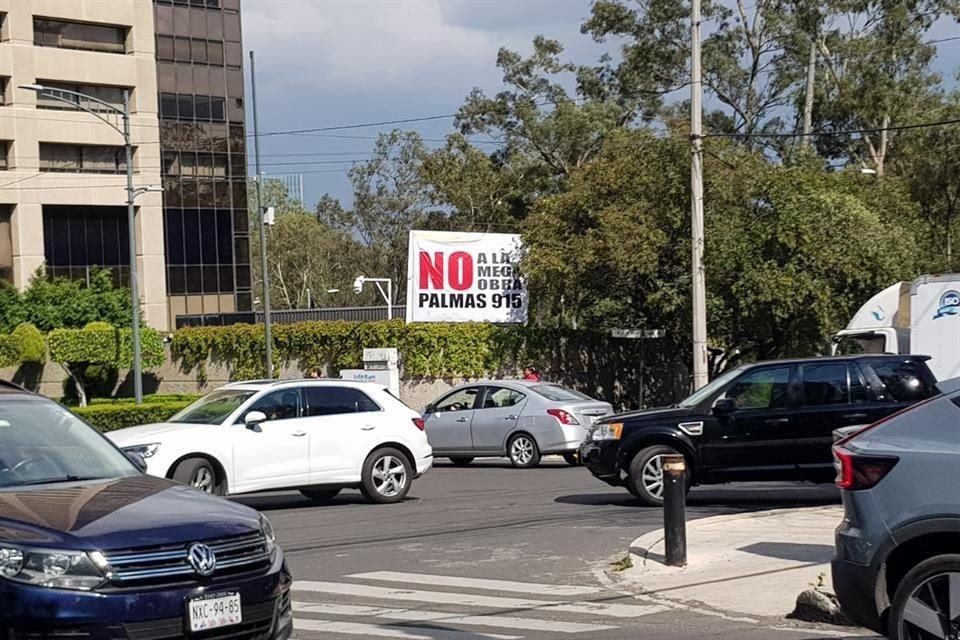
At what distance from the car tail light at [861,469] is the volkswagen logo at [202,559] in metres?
3.36

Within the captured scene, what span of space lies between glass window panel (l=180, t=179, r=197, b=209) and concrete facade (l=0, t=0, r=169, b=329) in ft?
5.40

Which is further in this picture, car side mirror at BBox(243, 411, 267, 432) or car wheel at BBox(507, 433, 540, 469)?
car wheel at BBox(507, 433, 540, 469)

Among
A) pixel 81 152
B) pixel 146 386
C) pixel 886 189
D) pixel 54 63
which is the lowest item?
pixel 146 386

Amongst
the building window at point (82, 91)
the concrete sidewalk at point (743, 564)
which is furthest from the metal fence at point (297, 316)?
the concrete sidewalk at point (743, 564)

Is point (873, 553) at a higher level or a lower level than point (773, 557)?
higher

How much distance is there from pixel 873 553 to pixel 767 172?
27.6 metres

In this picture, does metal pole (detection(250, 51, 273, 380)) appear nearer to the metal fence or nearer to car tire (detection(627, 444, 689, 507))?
the metal fence

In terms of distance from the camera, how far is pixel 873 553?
6.99 metres

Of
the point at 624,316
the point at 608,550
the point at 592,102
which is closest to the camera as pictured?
the point at 608,550

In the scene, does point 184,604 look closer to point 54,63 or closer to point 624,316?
point 624,316

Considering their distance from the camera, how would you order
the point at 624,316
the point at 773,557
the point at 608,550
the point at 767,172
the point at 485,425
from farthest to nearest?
the point at 624,316 < the point at 767,172 < the point at 485,425 < the point at 608,550 < the point at 773,557

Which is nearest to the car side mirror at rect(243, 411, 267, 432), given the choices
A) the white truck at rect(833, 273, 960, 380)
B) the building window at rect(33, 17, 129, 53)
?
the white truck at rect(833, 273, 960, 380)

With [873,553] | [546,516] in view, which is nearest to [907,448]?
[873,553]

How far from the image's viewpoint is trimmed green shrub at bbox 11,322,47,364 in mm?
50250
